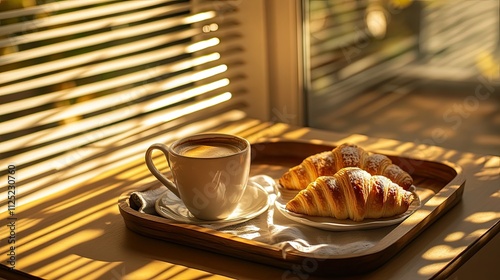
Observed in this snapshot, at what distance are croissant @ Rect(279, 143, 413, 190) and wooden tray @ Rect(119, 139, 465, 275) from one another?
0.24 ft

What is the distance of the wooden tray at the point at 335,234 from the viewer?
0.90 metres

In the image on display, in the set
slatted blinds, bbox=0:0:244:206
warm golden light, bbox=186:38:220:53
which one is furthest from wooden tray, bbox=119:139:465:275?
warm golden light, bbox=186:38:220:53

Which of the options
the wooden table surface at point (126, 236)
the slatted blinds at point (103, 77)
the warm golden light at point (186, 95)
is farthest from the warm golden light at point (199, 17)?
the wooden table surface at point (126, 236)

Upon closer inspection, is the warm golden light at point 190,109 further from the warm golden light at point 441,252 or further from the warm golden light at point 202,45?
the warm golden light at point 441,252

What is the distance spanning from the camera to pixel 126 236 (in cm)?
105

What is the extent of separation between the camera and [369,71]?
1629 mm

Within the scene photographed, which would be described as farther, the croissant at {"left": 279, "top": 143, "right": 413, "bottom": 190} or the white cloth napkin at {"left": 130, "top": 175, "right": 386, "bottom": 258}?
the croissant at {"left": 279, "top": 143, "right": 413, "bottom": 190}

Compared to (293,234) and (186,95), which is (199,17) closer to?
(186,95)

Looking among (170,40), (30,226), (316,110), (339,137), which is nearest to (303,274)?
(30,226)

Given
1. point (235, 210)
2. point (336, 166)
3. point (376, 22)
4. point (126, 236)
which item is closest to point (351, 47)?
point (376, 22)

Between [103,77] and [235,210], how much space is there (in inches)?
16.0

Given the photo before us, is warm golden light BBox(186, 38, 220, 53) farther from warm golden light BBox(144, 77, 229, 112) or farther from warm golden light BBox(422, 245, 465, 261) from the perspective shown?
warm golden light BBox(422, 245, 465, 261)

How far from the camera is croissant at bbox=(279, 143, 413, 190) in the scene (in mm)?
1129

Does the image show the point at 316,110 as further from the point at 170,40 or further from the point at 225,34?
the point at 170,40
